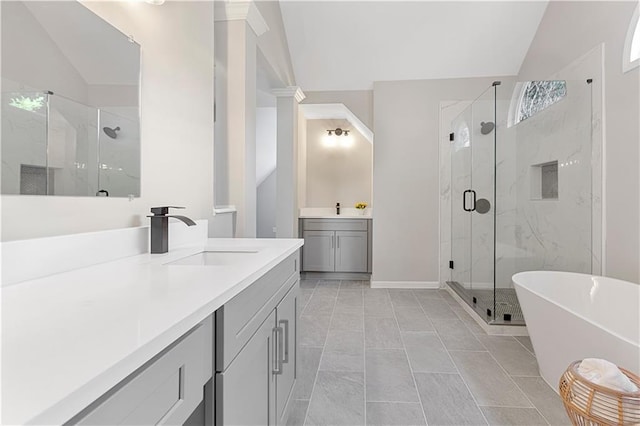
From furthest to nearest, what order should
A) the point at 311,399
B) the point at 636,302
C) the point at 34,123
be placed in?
the point at 636,302
the point at 311,399
the point at 34,123

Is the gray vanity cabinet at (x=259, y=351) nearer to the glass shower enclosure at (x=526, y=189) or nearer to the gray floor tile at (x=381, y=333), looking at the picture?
the gray floor tile at (x=381, y=333)

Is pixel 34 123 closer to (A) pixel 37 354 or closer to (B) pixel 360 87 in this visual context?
(A) pixel 37 354

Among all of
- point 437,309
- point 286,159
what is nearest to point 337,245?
point 286,159

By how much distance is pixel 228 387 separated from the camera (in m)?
0.85

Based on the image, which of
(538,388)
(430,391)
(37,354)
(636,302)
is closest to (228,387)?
(37,354)

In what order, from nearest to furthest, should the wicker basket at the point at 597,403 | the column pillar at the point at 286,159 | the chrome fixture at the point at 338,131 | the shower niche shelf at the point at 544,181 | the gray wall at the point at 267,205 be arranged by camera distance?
the wicker basket at the point at 597,403
the shower niche shelf at the point at 544,181
the column pillar at the point at 286,159
the chrome fixture at the point at 338,131
the gray wall at the point at 267,205

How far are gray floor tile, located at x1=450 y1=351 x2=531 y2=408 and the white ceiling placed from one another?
320 cm

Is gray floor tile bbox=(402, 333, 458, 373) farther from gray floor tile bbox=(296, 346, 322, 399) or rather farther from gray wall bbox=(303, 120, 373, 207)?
gray wall bbox=(303, 120, 373, 207)

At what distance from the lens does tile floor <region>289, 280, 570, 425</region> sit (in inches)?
67.6

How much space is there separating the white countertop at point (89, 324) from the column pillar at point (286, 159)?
281 centimetres

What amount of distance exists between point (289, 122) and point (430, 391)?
9.71ft

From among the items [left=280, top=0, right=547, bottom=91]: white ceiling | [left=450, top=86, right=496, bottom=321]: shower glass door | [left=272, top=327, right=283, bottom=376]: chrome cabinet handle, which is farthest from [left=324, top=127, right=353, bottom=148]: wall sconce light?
[left=272, top=327, right=283, bottom=376]: chrome cabinet handle

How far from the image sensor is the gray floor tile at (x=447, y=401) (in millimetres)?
1673

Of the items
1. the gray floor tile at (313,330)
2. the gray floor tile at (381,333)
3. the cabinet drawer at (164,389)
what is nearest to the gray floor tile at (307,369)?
the gray floor tile at (313,330)
